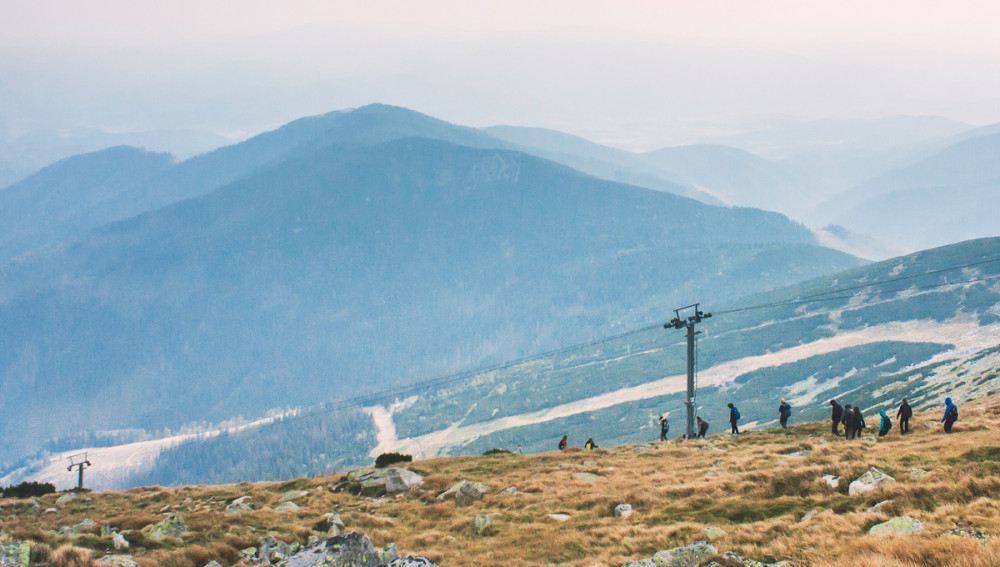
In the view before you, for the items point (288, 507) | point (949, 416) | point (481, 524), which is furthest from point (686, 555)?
point (949, 416)

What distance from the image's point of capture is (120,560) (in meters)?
20.9

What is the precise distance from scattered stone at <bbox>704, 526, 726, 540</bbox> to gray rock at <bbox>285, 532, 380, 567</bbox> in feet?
33.4

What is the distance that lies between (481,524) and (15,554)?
1588cm

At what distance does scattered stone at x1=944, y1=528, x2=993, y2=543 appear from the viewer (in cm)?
1644

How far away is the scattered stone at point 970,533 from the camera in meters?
16.4

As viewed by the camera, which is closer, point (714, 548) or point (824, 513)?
point (714, 548)

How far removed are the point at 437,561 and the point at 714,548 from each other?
9.50m

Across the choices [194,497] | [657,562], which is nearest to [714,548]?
[657,562]

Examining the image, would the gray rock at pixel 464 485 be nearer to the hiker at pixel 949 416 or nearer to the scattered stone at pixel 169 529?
the scattered stone at pixel 169 529

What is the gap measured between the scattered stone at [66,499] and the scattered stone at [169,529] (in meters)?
23.6

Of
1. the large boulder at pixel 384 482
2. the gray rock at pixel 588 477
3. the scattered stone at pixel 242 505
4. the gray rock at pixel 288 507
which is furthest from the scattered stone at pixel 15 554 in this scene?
the gray rock at pixel 588 477

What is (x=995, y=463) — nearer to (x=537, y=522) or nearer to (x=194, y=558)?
A: (x=537, y=522)

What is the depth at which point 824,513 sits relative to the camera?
2170 centimetres

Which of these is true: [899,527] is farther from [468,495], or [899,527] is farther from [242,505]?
[242,505]
